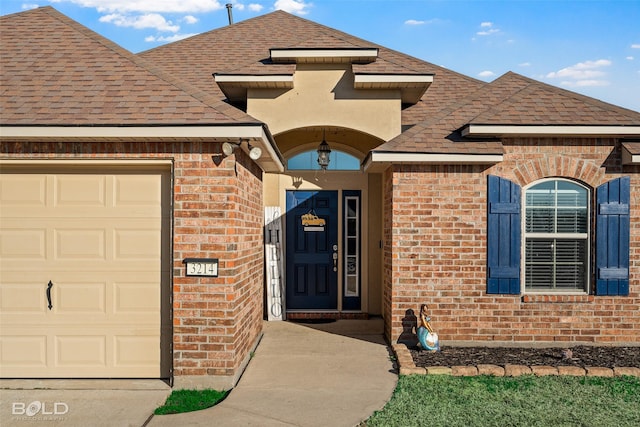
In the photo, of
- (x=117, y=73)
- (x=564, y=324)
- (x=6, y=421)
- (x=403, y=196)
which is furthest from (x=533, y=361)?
(x=117, y=73)

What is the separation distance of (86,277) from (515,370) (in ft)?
17.1

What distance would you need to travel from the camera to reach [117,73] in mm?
6219

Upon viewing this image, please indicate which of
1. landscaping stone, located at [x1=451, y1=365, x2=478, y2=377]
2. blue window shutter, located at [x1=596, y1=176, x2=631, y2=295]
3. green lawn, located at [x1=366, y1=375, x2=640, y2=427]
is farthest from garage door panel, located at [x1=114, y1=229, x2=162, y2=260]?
blue window shutter, located at [x1=596, y1=176, x2=631, y2=295]

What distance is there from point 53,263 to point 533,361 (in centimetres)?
615

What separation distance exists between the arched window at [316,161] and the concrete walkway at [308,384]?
11.8 feet

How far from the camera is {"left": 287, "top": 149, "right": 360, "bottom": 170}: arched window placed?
1036 centimetres

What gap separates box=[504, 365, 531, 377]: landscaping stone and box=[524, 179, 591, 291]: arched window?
170 centimetres

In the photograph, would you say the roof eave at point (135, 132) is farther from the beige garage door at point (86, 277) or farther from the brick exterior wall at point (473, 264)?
the brick exterior wall at point (473, 264)

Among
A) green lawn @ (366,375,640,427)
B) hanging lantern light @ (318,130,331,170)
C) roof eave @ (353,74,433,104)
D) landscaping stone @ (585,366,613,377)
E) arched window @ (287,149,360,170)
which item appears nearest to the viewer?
green lawn @ (366,375,640,427)

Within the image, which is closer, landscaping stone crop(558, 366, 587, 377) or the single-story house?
the single-story house

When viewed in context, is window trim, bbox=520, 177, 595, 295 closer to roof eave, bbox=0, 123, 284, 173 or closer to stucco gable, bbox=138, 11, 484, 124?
stucco gable, bbox=138, 11, 484, 124

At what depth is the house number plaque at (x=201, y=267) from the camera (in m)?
5.57

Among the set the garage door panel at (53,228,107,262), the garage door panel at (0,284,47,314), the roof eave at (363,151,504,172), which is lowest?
the garage door panel at (0,284,47,314)

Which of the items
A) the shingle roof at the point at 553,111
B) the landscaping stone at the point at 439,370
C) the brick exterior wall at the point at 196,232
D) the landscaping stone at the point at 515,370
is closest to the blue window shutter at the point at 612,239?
the shingle roof at the point at 553,111
